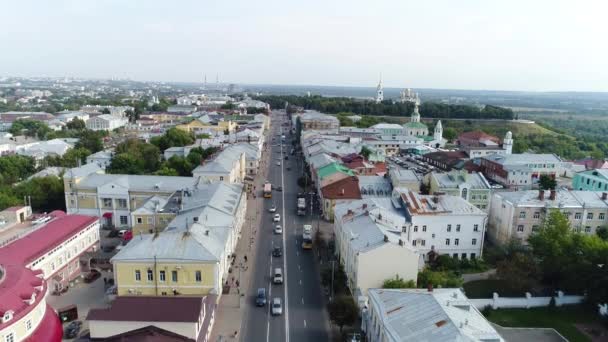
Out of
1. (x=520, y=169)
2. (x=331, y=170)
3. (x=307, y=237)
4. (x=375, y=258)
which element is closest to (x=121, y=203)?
(x=307, y=237)

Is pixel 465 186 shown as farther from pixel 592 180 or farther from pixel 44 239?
pixel 44 239

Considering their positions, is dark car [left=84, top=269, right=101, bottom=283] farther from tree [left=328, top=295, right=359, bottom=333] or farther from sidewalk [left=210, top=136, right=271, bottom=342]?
tree [left=328, top=295, right=359, bottom=333]

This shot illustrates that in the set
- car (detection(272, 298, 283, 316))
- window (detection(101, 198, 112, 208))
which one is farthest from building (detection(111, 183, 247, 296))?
window (detection(101, 198, 112, 208))

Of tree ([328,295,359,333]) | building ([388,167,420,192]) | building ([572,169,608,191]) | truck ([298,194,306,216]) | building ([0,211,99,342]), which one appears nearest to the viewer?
building ([0,211,99,342])

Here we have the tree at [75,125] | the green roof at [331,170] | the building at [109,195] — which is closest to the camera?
the building at [109,195]

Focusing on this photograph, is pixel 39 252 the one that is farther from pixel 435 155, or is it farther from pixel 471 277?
pixel 435 155

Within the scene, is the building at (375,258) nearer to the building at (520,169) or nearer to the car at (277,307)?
the car at (277,307)

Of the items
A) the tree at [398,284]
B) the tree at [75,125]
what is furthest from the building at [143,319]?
the tree at [75,125]
